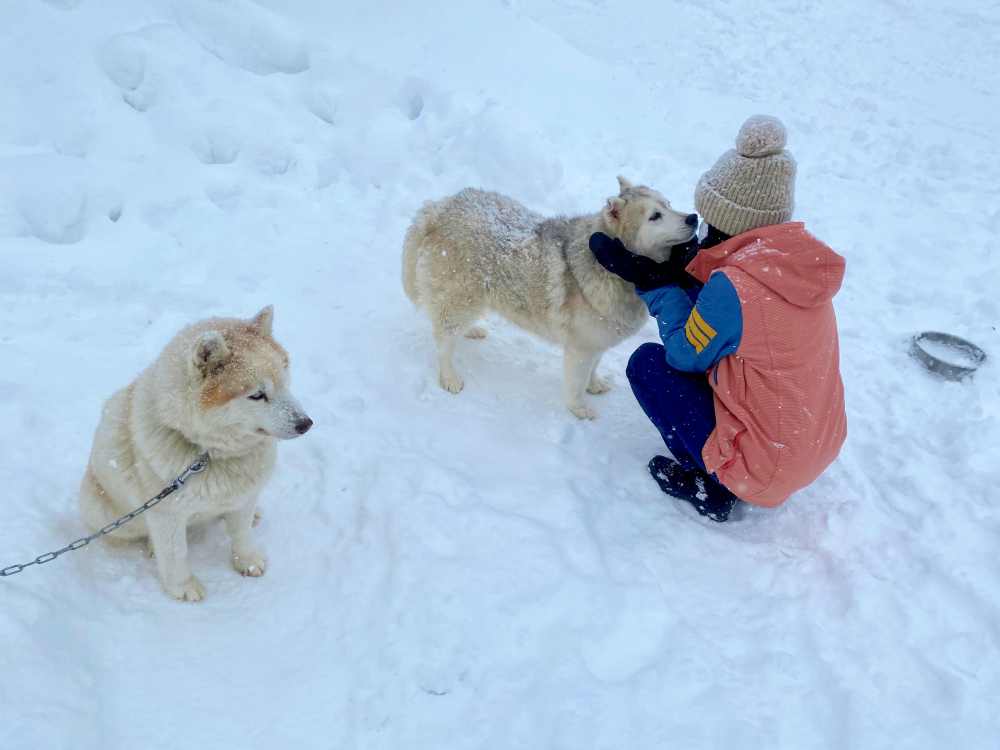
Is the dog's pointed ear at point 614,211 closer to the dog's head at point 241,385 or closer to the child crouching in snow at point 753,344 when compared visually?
the child crouching in snow at point 753,344

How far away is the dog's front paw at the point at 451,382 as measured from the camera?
192 inches

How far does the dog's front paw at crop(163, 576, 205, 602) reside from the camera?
3293mm

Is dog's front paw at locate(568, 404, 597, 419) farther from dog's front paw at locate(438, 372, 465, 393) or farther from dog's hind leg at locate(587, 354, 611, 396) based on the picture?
dog's front paw at locate(438, 372, 465, 393)

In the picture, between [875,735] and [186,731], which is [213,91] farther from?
[875,735]

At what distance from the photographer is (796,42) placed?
10.8 meters

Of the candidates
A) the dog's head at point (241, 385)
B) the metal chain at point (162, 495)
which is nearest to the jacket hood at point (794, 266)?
the dog's head at point (241, 385)

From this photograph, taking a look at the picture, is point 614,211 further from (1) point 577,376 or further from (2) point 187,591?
(2) point 187,591

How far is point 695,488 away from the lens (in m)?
4.00

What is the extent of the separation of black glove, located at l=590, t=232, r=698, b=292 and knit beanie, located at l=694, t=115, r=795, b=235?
522 millimetres


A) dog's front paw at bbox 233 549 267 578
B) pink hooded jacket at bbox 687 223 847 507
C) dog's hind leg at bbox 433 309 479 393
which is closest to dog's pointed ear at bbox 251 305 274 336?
dog's front paw at bbox 233 549 267 578

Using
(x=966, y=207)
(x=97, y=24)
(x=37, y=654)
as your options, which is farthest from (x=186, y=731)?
(x=966, y=207)

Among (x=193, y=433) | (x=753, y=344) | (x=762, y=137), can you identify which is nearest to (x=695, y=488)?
(x=753, y=344)

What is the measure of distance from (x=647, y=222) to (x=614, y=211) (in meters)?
0.25

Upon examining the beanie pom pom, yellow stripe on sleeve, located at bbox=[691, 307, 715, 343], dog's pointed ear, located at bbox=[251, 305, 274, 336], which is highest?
the beanie pom pom
